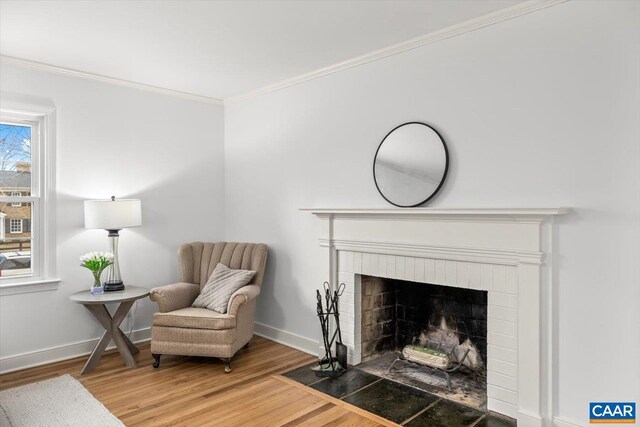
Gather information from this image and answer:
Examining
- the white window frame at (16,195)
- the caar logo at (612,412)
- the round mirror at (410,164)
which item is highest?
the round mirror at (410,164)

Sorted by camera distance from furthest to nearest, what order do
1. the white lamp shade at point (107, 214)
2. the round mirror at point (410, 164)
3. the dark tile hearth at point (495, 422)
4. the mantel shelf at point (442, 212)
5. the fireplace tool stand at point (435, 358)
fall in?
the white lamp shade at point (107, 214) → the fireplace tool stand at point (435, 358) → the round mirror at point (410, 164) → the dark tile hearth at point (495, 422) → the mantel shelf at point (442, 212)

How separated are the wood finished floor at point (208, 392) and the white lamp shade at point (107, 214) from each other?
116 cm

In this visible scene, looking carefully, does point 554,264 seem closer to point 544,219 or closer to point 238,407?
point 544,219

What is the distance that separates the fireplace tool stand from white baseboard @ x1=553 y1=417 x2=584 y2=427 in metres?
0.68

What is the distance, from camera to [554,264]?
A: 2529mm

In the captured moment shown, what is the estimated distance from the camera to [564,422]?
2.50 metres

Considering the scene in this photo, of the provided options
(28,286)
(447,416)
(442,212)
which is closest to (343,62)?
(442,212)

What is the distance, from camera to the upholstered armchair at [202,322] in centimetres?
345

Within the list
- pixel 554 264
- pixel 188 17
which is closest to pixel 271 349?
pixel 554 264

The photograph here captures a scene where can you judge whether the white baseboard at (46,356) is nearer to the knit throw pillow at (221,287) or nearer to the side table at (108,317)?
the side table at (108,317)

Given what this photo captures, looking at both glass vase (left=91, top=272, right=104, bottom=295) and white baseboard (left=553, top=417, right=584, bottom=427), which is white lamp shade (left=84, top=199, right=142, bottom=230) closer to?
glass vase (left=91, top=272, right=104, bottom=295)

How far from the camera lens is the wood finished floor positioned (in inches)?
106

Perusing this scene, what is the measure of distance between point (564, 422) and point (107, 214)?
3.56m

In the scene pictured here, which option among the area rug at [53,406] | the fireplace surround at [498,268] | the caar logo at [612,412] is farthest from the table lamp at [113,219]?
the caar logo at [612,412]
